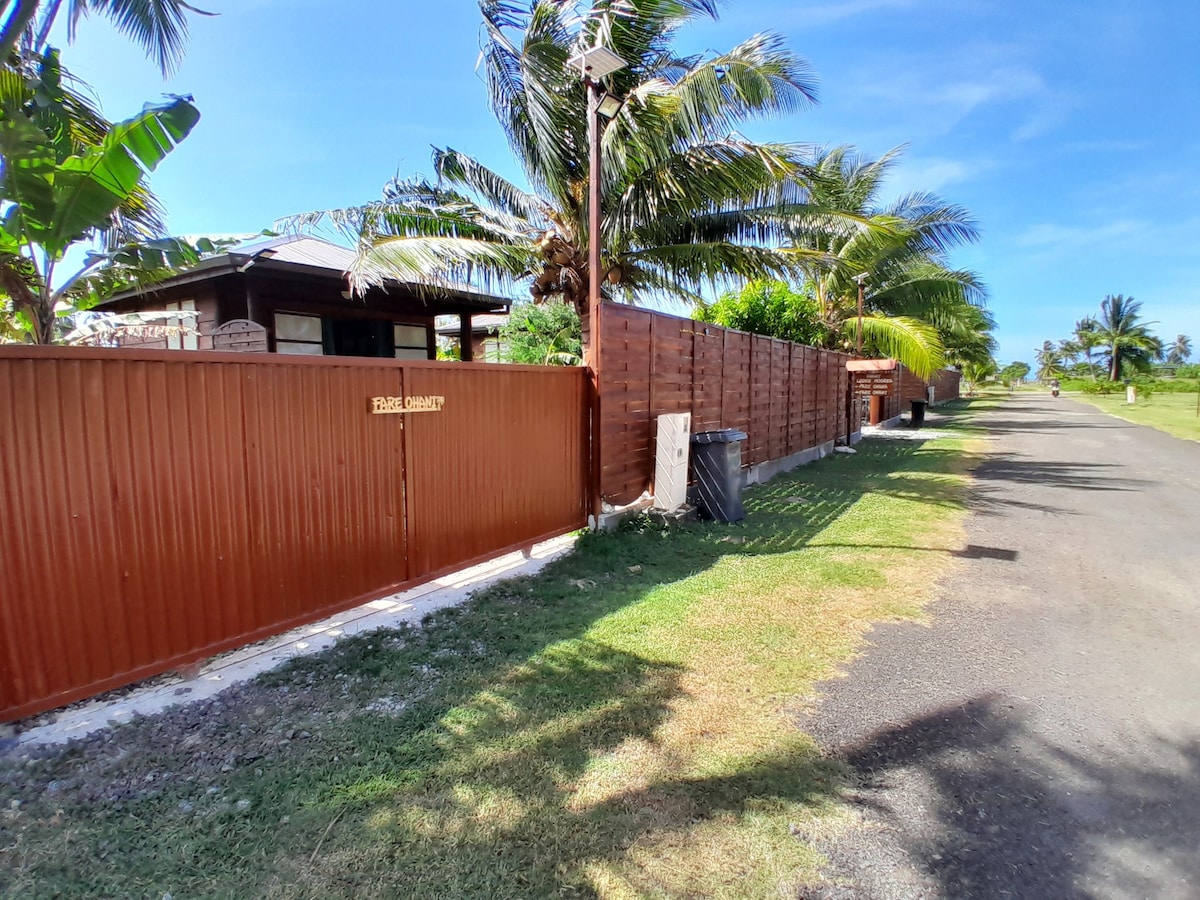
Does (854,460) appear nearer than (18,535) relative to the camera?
No

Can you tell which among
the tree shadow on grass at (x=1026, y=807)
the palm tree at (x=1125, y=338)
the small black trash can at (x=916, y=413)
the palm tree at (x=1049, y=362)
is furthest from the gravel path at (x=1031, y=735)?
the palm tree at (x=1049, y=362)

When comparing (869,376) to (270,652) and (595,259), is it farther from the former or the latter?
(270,652)

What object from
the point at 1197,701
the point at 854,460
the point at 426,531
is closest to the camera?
the point at 1197,701

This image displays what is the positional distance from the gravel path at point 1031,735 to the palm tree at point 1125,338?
80.7 metres

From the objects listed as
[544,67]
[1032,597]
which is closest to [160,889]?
[1032,597]

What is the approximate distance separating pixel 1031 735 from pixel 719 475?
15.6 ft

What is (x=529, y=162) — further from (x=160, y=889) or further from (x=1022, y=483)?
(x=1022, y=483)

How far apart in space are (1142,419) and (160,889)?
117 ft

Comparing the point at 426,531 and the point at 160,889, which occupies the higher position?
the point at 426,531

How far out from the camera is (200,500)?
11.4ft

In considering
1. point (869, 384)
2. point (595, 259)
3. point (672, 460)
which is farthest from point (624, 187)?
point (869, 384)

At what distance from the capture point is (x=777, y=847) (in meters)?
2.26

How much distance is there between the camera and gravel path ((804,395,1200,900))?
2.19 metres

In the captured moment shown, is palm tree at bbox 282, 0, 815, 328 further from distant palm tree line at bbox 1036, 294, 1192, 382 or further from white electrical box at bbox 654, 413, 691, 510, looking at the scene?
distant palm tree line at bbox 1036, 294, 1192, 382
